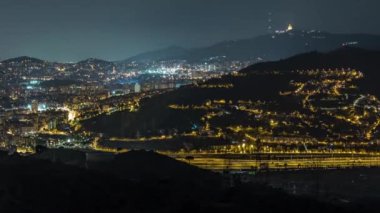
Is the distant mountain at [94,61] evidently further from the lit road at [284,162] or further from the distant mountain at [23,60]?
the lit road at [284,162]

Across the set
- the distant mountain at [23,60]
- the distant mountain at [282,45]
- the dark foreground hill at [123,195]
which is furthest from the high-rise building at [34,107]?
the dark foreground hill at [123,195]

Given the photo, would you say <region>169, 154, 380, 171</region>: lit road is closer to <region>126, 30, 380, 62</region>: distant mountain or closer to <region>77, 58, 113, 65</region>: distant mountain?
<region>126, 30, 380, 62</region>: distant mountain

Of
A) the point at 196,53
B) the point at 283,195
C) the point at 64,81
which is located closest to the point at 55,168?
the point at 283,195

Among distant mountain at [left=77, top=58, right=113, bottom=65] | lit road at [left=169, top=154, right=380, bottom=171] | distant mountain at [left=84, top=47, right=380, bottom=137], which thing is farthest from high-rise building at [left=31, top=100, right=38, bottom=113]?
distant mountain at [left=77, top=58, right=113, bottom=65]

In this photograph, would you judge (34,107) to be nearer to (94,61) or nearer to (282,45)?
(282,45)

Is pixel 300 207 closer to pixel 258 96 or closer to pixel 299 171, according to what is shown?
pixel 299 171
